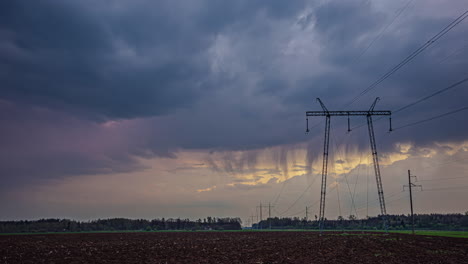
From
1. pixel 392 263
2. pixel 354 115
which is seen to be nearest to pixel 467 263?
pixel 392 263

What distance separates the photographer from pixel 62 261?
39844 mm

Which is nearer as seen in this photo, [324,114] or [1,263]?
[1,263]

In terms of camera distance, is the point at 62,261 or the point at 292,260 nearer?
the point at 292,260

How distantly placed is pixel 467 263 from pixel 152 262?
29.6 meters

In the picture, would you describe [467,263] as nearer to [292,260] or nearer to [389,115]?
[292,260]

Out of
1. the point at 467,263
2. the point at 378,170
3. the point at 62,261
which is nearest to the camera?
the point at 467,263

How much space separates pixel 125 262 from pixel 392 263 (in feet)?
84.6

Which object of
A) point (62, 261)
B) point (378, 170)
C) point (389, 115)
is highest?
point (389, 115)

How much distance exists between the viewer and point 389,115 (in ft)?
243

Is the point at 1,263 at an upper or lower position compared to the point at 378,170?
lower

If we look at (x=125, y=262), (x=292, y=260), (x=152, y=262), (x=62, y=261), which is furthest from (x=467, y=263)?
(x=62, y=261)

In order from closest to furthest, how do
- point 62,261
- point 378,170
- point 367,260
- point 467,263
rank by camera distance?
1. point 467,263
2. point 367,260
3. point 62,261
4. point 378,170

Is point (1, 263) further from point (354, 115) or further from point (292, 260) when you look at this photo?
point (354, 115)

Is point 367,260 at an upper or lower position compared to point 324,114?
lower
